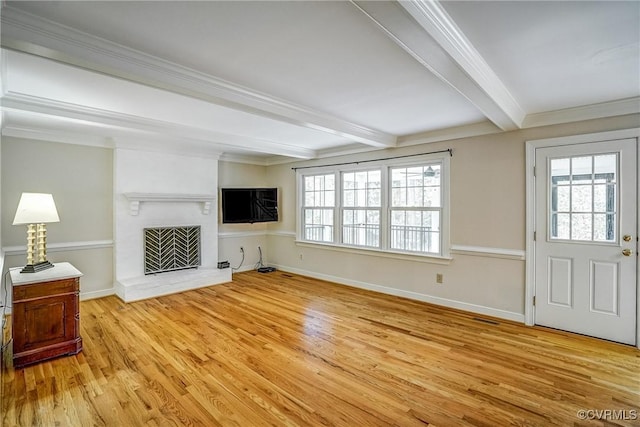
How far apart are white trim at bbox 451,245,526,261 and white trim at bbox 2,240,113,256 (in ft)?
16.7

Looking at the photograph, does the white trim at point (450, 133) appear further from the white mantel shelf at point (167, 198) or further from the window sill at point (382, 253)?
the white mantel shelf at point (167, 198)

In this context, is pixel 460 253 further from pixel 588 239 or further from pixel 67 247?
pixel 67 247

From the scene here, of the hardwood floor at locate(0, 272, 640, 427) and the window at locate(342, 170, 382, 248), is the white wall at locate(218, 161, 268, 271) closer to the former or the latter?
the window at locate(342, 170, 382, 248)

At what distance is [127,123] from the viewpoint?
3.63 metres

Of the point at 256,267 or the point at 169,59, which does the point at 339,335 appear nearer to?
the point at 169,59

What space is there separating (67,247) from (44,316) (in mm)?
2014

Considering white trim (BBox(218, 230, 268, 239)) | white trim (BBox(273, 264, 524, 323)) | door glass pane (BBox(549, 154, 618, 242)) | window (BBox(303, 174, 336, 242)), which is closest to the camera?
door glass pane (BBox(549, 154, 618, 242))

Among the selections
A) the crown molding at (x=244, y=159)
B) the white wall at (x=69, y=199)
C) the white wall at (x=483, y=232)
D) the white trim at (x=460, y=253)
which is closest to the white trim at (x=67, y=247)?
the white wall at (x=69, y=199)

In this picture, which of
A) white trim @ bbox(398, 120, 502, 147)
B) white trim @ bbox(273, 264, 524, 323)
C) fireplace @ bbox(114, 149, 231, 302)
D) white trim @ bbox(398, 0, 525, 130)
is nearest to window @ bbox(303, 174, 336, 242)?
white trim @ bbox(273, 264, 524, 323)

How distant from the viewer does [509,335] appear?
331 centimetres

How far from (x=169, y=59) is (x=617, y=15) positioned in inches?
111

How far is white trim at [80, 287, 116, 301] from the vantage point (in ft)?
14.7

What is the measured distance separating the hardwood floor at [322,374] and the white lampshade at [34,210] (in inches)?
50.3

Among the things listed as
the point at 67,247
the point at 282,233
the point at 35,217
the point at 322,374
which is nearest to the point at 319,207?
the point at 282,233
